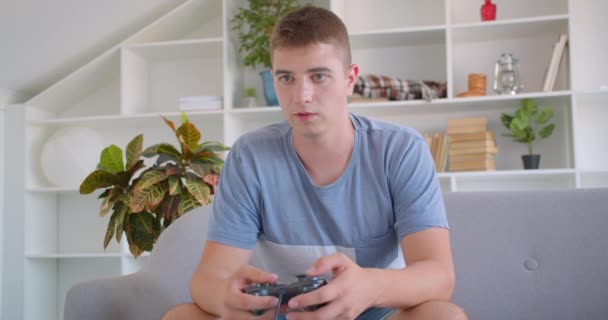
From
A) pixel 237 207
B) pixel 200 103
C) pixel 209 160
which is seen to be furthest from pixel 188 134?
pixel 237 207

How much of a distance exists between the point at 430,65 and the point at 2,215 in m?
2.59

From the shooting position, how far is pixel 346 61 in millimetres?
1565

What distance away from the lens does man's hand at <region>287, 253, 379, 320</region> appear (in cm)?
108

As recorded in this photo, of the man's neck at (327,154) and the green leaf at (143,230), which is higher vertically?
the man's neck at (327,154)

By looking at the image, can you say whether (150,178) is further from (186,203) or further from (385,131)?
(385,131)

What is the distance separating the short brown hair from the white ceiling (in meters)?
2.29

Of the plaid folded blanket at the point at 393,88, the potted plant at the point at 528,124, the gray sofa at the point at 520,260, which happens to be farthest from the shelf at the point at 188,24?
the gray sofa at the point at 520,260

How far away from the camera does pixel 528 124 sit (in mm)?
3465

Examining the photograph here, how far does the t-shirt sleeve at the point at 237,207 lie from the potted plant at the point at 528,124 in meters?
2.20

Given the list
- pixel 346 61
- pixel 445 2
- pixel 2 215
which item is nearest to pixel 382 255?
pixel 346 61

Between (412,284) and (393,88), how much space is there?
95.7 inches

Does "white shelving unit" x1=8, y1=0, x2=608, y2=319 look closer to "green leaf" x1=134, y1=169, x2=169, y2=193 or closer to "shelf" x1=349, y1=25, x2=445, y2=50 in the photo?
"shelf" x1=349, y1=25, x2=445, y2=50

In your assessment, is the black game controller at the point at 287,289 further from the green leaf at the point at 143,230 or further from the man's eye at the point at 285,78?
the green leaf at the point at 143,230

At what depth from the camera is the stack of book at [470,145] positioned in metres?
3.43
